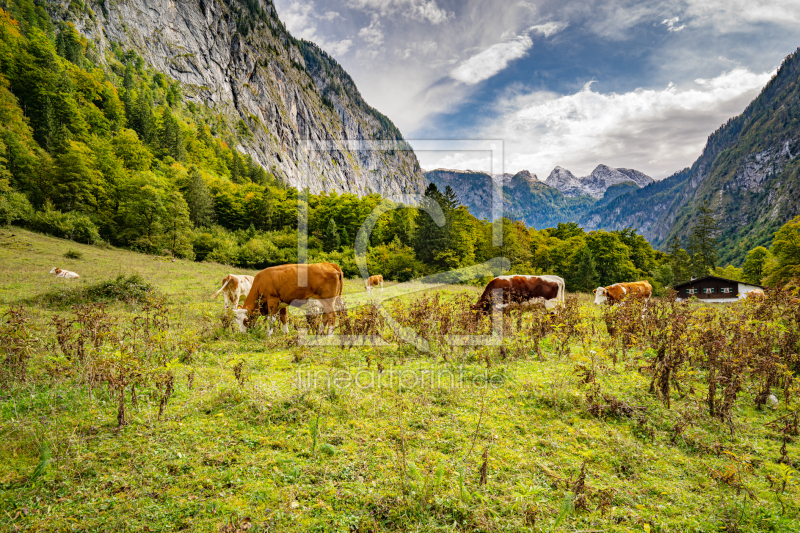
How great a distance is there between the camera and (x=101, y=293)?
14773 millimetres

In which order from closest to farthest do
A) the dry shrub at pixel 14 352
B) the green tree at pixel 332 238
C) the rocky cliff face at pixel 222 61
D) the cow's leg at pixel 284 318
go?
the dry shrub at pixel 14 352 → the cow's leg at pixel 284 318 → the green tree at pixel 332 238 → the rocky cliff face at pixel 222 61

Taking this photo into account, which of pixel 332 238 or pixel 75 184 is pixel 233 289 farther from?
pixel 75 184

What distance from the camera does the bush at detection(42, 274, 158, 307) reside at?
45.1ft

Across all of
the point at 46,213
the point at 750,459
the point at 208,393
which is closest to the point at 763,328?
the point at 750,459

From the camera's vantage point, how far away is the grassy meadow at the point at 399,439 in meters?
3.48

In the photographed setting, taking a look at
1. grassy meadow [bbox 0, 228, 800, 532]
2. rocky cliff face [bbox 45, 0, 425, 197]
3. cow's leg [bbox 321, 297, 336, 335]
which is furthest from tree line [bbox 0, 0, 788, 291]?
grassy meadow [bbox 0, 228, 800, 532]

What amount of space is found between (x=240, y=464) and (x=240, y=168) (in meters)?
111

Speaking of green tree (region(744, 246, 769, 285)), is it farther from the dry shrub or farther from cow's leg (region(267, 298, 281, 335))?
the dry shrub

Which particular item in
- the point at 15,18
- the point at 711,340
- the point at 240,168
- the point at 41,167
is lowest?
the point at 711,340

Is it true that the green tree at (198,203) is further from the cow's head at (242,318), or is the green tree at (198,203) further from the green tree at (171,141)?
the cow's head at (242,318)

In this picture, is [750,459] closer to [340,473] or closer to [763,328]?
[763,328]

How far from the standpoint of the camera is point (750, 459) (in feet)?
15.0

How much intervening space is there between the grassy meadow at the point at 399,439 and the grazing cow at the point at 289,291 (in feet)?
8.60

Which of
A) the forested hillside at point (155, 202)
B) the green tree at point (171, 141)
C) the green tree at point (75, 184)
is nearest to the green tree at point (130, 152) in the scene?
the forested hillside at point (155, 202)
